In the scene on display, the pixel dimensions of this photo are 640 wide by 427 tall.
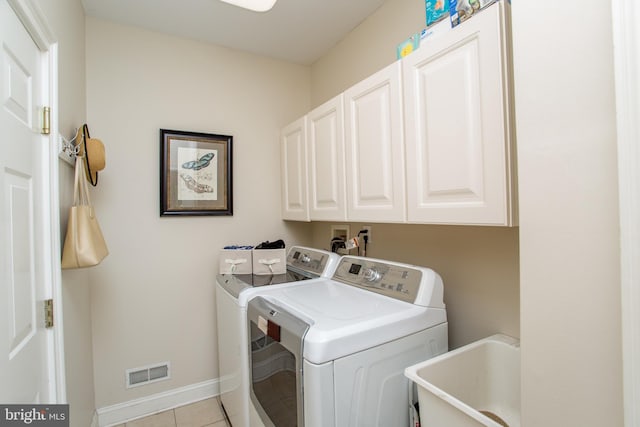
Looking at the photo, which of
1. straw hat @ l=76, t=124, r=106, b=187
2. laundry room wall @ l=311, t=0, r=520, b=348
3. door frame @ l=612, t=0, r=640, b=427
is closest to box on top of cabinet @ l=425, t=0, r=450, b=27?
laundry room wall @ l=311, t=0, r=520, b=348

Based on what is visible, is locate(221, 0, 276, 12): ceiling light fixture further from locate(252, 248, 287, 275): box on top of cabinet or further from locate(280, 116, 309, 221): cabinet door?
locate(252, 248, 287, 275): box on top of cabinet

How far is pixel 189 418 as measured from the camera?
199cm

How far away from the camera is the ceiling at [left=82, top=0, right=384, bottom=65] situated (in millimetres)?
1851

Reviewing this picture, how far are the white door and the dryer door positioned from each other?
2.48 ft

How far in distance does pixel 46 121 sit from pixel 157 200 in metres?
1.00

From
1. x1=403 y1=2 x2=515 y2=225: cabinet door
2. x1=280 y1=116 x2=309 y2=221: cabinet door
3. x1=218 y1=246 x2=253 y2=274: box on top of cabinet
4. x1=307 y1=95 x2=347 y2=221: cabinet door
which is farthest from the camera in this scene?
x1=280 y1=116 x2=309 y2=221: cabinet door

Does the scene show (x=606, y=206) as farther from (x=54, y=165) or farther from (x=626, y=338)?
(x=54, y=165)

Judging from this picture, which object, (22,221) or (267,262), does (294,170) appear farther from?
(22,221)

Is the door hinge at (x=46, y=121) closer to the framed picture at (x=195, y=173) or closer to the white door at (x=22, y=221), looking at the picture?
the white door at (x=22, y=221)

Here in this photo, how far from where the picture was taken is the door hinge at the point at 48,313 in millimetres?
1116

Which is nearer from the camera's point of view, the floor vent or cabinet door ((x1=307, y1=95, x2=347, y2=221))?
cabinet door ((x1=307, y1=95, x2=347, y2=221))

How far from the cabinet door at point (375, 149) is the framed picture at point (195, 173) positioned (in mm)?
1037

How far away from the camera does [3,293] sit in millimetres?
829

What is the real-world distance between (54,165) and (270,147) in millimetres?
1509
